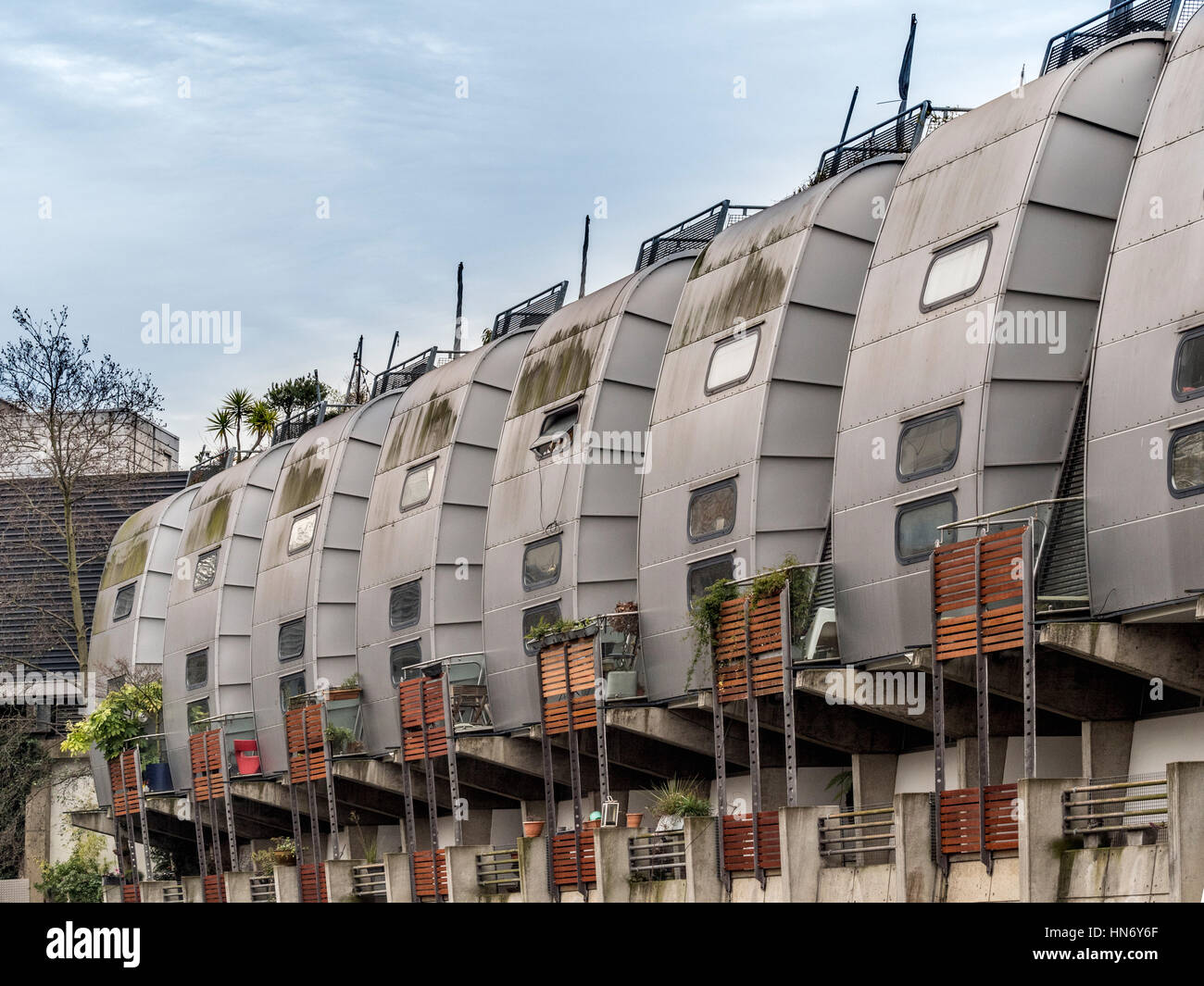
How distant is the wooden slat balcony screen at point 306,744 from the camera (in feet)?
149

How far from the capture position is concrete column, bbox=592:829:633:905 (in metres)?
32.0

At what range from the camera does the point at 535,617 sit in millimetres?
38656

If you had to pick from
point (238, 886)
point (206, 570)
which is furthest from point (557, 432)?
point (206, 570)

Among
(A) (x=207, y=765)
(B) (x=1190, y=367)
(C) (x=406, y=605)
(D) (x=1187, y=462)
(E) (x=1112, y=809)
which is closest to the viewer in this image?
(D) (x=1187, y=462)

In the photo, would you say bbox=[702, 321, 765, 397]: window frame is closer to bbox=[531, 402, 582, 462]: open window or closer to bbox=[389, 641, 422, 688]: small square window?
bbox=[531, 402, 582, 462]: open window

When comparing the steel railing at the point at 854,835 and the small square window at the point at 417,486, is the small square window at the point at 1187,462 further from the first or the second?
the small square window at the point at 417,486

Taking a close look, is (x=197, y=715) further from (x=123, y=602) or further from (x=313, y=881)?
(x=313, y=881)

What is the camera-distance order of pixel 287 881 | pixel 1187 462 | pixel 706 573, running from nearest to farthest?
pixel 1187 462, pixel 706 573, pixel 287 881

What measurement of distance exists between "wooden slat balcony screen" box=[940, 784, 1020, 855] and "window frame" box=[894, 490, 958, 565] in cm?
418

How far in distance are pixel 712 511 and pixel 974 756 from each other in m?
7.39

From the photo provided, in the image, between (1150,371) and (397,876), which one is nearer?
(1150,371)
